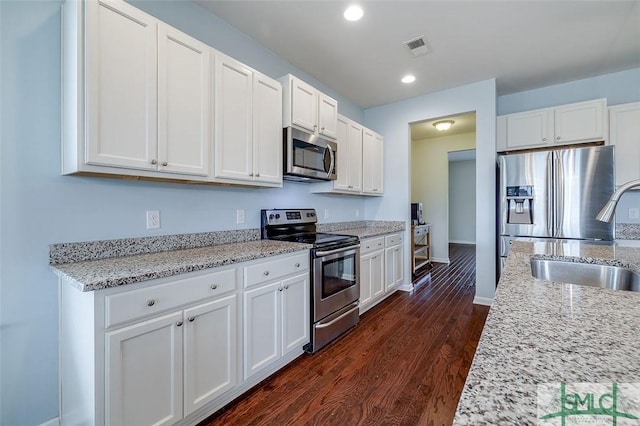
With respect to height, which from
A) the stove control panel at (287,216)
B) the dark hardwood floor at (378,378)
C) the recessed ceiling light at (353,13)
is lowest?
the dark hardwood floor at (378,378)

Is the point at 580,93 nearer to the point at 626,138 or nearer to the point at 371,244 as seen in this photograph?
the point at 626,138

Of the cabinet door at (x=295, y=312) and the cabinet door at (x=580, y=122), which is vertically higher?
the cabinet door at (x=580, y=122)

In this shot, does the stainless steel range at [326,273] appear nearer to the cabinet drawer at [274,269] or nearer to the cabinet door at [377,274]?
the cabinet drawer at [274,269]

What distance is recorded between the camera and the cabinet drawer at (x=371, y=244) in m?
3.21

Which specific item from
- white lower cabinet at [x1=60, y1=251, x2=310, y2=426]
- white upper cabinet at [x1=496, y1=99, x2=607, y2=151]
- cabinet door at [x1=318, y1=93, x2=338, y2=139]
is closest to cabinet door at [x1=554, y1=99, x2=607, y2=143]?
white upper cabinet at [x1=496, y1=99, x2=607, y2=151]

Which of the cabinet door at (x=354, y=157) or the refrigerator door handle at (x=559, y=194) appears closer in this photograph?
the refrigerator door handle at (x=559, y=194)

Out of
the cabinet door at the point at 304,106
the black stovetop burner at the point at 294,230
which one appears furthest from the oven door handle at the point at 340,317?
the cabinet door at the point at 304,106

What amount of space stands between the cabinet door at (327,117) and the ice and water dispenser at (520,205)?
7.10 feet

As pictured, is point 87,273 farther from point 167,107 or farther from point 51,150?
point 167,107

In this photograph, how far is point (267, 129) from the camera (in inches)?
94.4

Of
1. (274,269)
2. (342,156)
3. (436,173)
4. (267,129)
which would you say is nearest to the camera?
(274,269)

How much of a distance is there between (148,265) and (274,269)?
80 centimetres

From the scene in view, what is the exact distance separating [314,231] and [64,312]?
2236mm

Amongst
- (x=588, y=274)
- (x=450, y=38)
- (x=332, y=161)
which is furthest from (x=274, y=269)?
(x=450, y=38)
